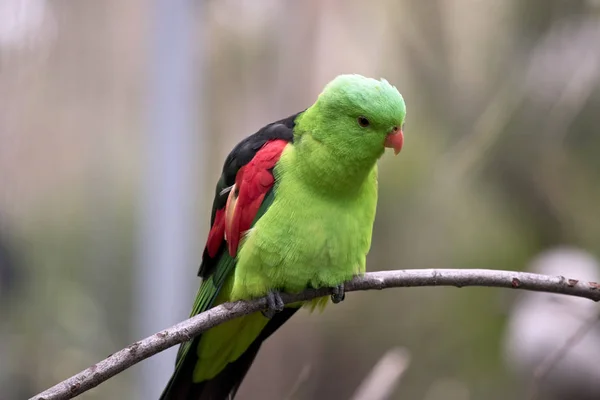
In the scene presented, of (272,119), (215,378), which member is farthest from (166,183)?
(215,378)

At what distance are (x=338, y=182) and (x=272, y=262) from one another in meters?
0.17

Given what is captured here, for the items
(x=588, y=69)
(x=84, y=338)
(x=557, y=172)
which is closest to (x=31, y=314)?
(x=84, y=338)

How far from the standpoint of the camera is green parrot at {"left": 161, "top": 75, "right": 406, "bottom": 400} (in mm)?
985

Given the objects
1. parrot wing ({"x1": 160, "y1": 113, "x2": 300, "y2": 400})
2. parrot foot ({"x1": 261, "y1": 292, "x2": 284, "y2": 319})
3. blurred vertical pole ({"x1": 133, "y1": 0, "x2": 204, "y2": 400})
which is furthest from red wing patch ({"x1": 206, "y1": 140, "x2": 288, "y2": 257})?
blurred vertical pole ({"x1": 133, "y1": 0, "x2": 204, "y2": 400})

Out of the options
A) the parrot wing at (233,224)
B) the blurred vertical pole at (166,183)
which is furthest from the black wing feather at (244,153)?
the blurred vertical pole at (166,183)

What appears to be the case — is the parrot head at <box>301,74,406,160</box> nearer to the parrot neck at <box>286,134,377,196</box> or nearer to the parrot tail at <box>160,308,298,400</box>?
the parrot neck at <box>286,134,377,196</box>

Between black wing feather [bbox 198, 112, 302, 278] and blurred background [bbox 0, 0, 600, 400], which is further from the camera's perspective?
blurred background [bbox 0, 0, 600, 400]

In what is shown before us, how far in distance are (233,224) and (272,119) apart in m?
0.96

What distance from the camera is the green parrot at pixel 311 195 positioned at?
0.99m

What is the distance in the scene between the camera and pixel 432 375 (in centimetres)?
191

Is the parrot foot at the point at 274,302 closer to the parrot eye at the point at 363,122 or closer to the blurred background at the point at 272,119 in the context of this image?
the parrot eye at the point at 363,122

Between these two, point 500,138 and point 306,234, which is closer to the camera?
point 306,234

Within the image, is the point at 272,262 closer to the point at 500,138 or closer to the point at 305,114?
the point at 305,114

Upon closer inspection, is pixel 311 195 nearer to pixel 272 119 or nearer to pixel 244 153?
pixel 244 153
